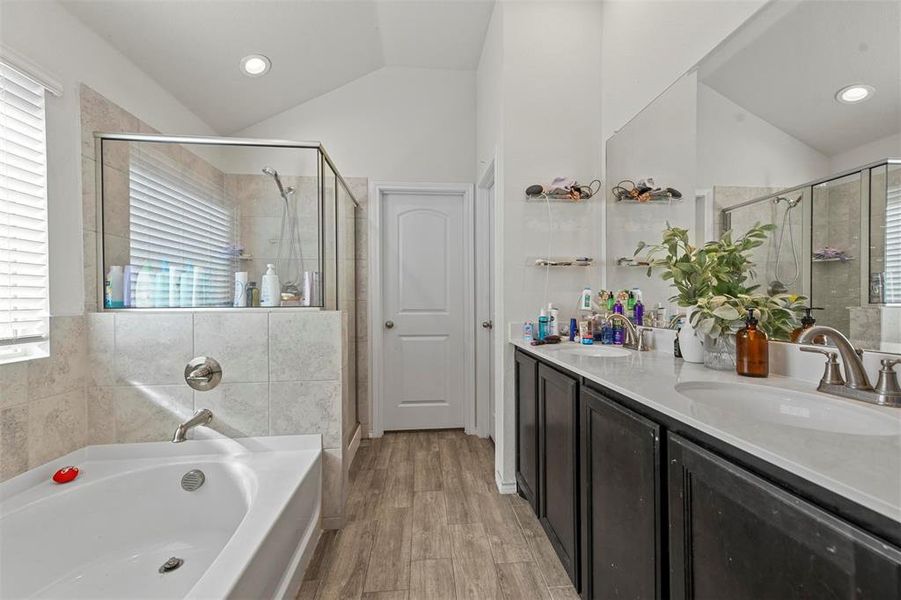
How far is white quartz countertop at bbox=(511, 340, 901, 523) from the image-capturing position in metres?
0.47

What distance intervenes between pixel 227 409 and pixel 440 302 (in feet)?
5.44

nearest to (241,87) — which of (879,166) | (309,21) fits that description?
(309,21)

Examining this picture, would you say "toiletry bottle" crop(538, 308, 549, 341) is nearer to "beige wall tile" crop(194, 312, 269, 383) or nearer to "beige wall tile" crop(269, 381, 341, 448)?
"beige wall tile" crop(269, 381, 341, 448)

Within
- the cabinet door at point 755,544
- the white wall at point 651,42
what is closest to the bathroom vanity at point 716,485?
the cabinet door at point 755,544

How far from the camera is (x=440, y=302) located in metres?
2.95

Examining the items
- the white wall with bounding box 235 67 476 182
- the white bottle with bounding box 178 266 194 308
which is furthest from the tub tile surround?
the white wall with bounding box 235 67 476 182

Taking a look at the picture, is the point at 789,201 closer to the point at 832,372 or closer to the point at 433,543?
the point at 832,372

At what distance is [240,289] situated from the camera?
1.78 meters

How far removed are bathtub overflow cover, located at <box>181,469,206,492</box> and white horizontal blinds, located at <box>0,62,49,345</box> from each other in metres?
0.76

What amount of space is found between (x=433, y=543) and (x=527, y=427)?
0.67 metres

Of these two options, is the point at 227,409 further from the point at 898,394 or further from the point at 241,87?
the point at 898,394

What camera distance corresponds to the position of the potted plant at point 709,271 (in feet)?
4.02

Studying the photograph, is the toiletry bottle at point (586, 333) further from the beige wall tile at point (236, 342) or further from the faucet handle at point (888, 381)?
the beige wall tile at point (236, 342)

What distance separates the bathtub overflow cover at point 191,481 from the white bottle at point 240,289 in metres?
0.73
